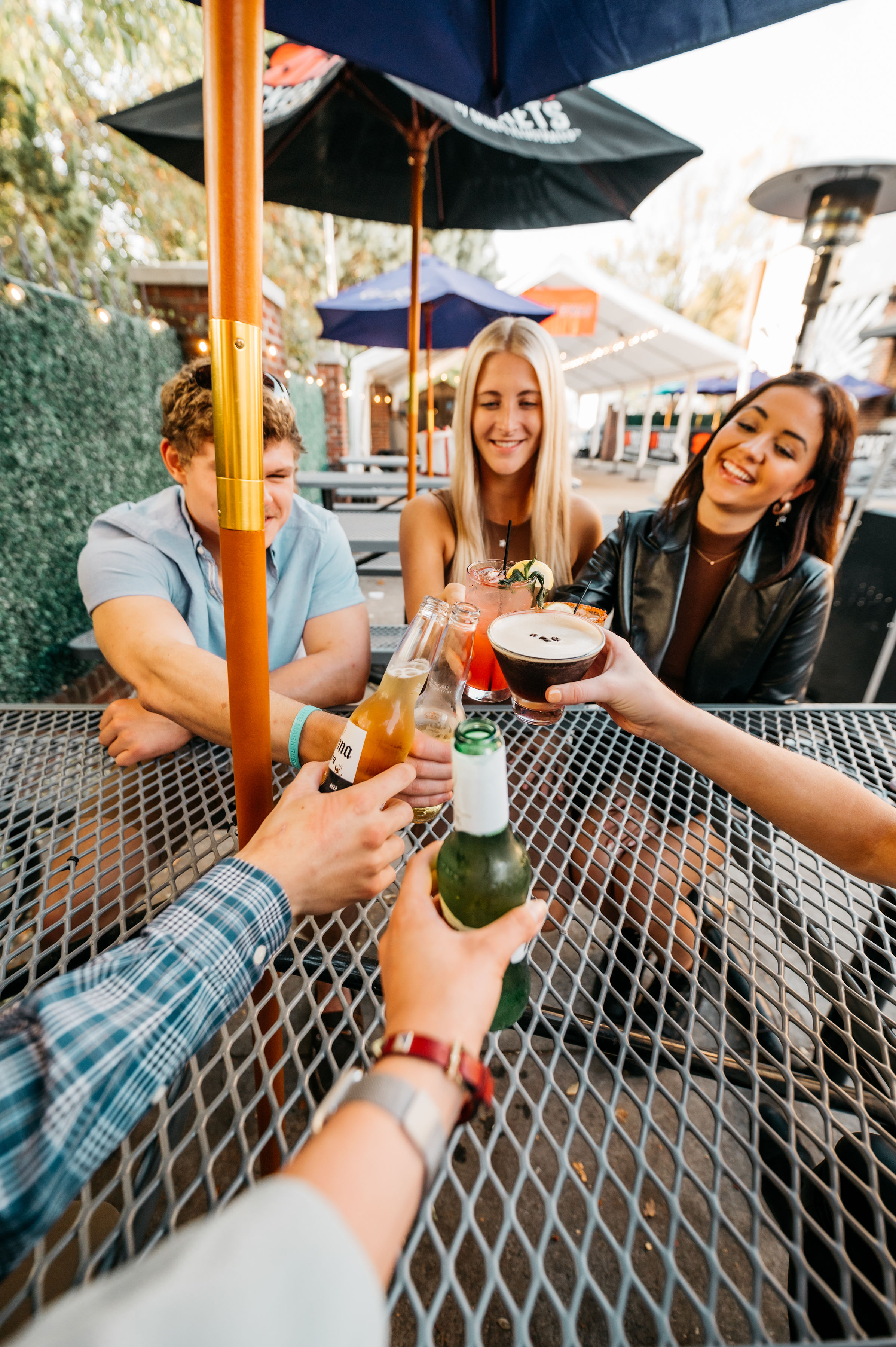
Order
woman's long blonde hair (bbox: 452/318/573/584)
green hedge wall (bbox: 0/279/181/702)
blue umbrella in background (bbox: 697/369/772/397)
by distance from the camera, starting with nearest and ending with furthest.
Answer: woman's long blonde hair (bbox: 452/318/573/584), green hedge wall (bbox: 0/279/181/702), blue umbrella in background (bbox: 697/369/772/397)

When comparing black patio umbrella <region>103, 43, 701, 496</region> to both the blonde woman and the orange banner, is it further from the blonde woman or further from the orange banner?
the orange banner

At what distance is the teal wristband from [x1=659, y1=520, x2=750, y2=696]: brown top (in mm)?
1403

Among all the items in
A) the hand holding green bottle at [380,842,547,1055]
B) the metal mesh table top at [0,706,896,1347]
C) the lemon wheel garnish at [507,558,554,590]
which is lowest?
the metal mesh table top at [0,706,896,1347]

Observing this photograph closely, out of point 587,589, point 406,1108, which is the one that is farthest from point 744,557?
point 406,1108

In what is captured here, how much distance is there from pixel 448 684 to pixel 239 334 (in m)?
0.71

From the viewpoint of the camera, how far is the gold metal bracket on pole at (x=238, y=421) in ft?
2.05

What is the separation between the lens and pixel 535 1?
167cm

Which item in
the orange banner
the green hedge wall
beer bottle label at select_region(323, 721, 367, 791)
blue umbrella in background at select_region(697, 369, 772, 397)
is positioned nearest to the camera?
beer bottle label at select_region(323, 721, 367, 791)

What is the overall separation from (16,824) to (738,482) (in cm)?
221

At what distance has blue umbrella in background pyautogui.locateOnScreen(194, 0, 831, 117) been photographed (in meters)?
1.55

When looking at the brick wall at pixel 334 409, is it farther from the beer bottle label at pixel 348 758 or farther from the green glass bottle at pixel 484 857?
the green glass bottle at pixel 484 857

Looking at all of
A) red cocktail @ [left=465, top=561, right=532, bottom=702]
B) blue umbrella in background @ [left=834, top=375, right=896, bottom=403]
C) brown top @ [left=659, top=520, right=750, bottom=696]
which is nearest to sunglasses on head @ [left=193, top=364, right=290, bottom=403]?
red cocktail @ [left=465, top=561, right=532, bottom=702]

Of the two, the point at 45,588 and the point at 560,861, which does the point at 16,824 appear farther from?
the point at 45,588

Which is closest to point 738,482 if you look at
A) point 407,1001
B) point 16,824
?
point 407,1001
